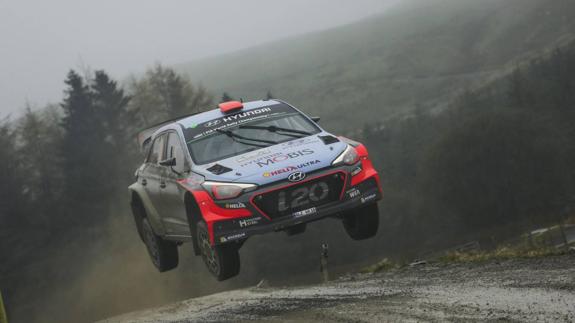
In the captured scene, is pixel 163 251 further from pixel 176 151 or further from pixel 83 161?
pixel 83 161

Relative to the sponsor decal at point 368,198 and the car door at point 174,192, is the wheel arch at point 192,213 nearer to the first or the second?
the car door at point 174,192

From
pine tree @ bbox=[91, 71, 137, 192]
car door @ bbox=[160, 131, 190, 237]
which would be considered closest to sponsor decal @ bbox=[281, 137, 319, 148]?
car door @ bbox=[160, 131, 190, 237]

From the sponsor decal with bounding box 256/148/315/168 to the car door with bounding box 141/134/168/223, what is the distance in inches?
86.0

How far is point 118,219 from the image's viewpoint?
52.8 metres

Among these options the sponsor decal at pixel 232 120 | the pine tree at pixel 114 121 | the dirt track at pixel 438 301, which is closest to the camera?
the dirt track at pixel 438 301

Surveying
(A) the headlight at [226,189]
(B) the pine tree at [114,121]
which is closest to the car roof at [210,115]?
(A) the headlight at [226,189]

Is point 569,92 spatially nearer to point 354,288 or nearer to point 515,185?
point 515,185

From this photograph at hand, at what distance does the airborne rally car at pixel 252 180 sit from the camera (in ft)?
29.3

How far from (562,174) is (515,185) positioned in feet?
11.4

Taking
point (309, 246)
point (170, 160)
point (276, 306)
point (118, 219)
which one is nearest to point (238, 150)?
point (170, 160)

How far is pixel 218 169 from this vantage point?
930 cm

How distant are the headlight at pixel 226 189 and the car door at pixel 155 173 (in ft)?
6.54

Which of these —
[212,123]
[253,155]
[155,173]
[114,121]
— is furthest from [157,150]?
[114,121]

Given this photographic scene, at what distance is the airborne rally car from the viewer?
8922mm
